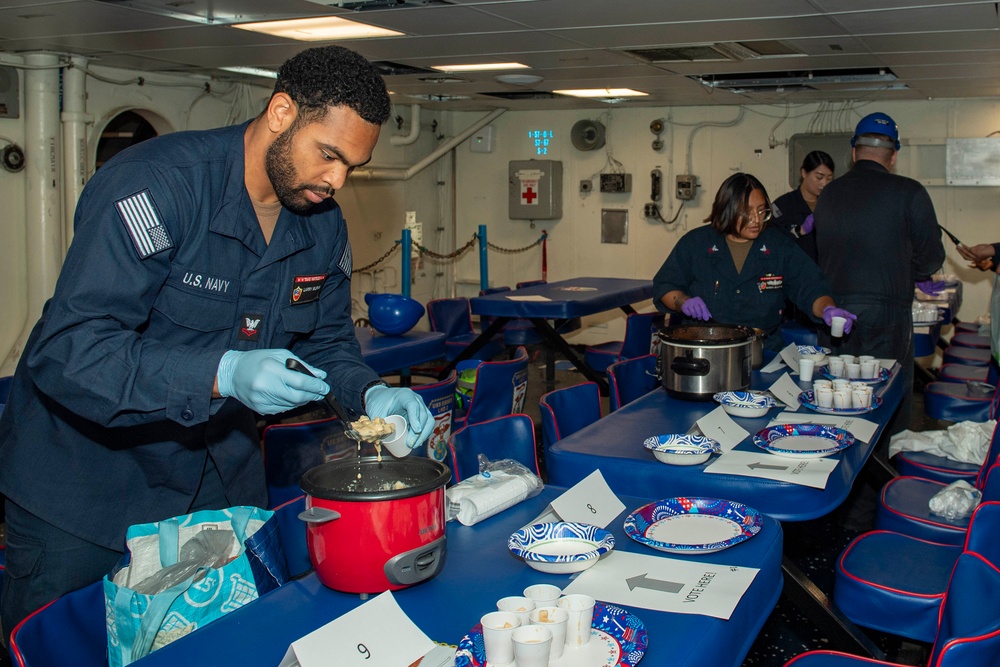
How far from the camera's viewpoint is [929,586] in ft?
8.19

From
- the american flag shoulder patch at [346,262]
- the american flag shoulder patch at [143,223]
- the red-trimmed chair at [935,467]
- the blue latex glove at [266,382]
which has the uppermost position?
the american flag shoulder patch at [143,223]

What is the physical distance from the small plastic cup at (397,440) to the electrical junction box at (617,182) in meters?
7.80

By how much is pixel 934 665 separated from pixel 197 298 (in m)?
1.49

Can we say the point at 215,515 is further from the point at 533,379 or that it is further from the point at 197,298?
the point at 533,379

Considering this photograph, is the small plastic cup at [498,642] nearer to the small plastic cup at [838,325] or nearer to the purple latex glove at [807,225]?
the small plastic cup at [838,325]

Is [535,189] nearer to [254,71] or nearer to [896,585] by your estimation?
[254,71]

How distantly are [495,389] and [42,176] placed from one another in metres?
3.71

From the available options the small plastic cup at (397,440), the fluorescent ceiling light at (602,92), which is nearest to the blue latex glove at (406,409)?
the small plastic cup at (397,440)

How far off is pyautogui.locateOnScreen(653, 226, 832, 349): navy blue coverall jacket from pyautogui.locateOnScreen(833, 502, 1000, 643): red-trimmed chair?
165cm

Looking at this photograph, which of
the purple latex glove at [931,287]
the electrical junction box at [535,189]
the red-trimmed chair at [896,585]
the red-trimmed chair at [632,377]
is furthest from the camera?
the electrical junction box at [535,189]

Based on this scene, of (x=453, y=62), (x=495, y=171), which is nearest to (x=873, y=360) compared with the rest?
(x=453, y=62)

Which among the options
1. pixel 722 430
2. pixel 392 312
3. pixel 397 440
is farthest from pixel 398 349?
pixel 397 440

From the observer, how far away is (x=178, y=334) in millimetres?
1947

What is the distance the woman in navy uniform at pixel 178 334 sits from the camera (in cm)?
170
